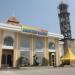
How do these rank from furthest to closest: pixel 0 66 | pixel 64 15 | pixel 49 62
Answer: pixel 64 15
pixel 49 62
pixel 0 66

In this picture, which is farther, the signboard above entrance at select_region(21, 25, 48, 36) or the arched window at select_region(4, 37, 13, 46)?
the signboard above entrance at select_region(21, 25, 48, 36)

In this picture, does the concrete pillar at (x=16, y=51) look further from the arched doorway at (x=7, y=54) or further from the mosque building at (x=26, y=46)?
the arched doorway at (x=7, y=54)

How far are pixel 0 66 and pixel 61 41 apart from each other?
15141 mm

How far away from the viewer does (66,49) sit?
37094 millimetres

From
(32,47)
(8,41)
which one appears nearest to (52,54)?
(32,47)

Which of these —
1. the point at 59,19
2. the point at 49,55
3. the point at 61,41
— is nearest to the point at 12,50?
the point at 49,55

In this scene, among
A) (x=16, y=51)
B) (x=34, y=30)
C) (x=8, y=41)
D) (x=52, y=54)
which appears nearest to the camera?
(x=8, y=41)

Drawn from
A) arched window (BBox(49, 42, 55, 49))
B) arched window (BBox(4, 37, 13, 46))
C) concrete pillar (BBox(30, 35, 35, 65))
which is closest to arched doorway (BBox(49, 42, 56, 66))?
arched window (BBox(49, 42, 55, 49))

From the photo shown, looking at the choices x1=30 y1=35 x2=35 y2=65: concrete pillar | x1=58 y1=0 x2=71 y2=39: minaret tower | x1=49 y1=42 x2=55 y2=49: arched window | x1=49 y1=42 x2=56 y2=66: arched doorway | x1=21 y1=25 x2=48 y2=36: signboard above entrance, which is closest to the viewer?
x1=21 y1=25 x2=48 y2=36: signboard above entrance

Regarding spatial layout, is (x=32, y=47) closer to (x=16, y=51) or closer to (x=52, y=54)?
(x=16, y=51)

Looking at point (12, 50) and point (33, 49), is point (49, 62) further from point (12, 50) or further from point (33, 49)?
point (12, 50)

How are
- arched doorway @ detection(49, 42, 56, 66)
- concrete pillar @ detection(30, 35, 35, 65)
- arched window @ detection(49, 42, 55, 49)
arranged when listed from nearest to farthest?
concrete pillar @ detection(30, 35, 35, 65)
arched doorway @ detection(49, 42, 56, 66)
arched window @ detection(49, 42, 55, 49)

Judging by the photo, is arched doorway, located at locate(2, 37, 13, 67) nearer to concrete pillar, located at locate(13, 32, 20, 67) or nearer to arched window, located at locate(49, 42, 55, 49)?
concrete pillar, located at locate(13, 32, 20, 67)

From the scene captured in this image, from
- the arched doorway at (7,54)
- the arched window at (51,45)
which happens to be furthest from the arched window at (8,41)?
the arched window at (51,45)
